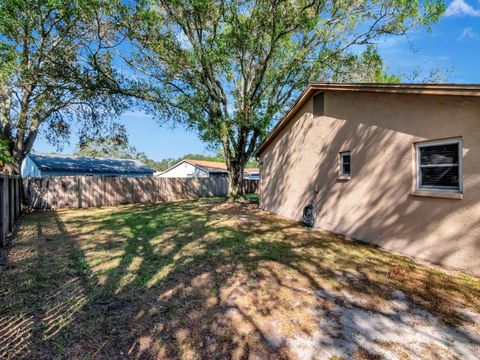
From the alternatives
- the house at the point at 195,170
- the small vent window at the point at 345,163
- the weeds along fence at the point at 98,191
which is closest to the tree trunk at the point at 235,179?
the weeds along fence at the point at 98,191

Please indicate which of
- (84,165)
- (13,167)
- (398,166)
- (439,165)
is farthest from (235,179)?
(84,165)

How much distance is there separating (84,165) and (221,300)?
23030 millimetres

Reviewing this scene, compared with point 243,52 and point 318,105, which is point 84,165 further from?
point 318,105

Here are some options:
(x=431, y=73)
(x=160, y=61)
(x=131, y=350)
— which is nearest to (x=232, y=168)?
(x=160, y=61)

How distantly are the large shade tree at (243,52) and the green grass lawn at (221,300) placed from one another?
9.72 metres

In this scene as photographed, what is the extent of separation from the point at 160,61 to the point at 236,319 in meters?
13.8

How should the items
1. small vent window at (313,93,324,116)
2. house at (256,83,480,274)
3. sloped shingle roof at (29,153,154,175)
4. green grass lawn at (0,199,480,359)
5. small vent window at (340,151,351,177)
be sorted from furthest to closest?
sloped shingle roof at (29,153,154,175)
small vent window at (313,93,324,116)
small vent window at (340,151,351,177)
house at (256,83,480,274)
green grass lawn at (0,199,480,359)

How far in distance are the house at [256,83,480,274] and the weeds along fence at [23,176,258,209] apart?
12.2 metres

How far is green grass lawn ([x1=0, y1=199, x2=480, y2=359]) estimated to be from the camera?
9.29ft

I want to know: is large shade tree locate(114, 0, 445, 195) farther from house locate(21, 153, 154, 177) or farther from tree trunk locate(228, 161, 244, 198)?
house locate(21, 153, 154, 177)

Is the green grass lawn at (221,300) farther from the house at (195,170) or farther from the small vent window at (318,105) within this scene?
the house at (195,170)

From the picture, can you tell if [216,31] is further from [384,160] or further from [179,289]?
[179,289]

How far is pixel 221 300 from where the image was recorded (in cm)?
379

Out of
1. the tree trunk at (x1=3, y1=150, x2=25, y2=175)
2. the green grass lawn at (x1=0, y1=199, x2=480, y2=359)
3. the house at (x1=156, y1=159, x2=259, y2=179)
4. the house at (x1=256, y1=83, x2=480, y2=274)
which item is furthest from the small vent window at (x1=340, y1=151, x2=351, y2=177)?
the house at (x1=156, y1=159, x2=259, y2=179)
